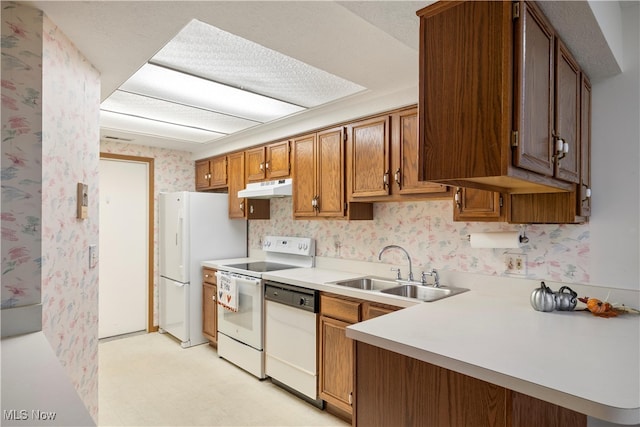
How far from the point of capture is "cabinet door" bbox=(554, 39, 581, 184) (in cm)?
147

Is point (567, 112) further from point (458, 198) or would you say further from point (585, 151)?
point (458, 198)

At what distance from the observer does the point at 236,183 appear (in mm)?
4066

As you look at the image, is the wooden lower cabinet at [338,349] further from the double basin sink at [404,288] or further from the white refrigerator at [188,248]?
the white refrigerator at [188,248]

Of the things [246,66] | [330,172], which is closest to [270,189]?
[330,172]

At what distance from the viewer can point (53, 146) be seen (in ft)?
5.25

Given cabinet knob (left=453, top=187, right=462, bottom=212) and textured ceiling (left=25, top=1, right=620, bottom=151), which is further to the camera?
cabinet knob (left=453, top=187, right=462, bottom=212)

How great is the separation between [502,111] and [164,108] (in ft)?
8.54

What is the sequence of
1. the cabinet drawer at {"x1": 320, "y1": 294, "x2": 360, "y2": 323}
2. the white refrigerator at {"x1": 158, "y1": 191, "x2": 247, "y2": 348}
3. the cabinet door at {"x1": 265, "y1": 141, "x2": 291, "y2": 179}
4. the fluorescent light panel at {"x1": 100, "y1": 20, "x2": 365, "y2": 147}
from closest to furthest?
the fluorescent light panel at {"x1": 100, "y1": 20, "x2": 365, "y2": 147}
the cabinet drawer at {"x1": 320, "y1": 294, "x2": 360, "y2": 323}
the cabinet door at {"x1": 265, "y1": 141, "x2": 291, "y2": 179}
the white refrigerator at {"x1": 158, "y1": 191, "x2": 247, "y2": 348}

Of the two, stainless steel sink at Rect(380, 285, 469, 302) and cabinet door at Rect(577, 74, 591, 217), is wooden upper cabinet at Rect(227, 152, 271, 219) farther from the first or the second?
cabinet door at Rect(577, 74, 591, 217)

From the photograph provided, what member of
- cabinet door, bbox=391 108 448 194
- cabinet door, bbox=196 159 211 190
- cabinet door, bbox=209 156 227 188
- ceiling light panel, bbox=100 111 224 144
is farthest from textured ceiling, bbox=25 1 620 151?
cabinet door, bbox=196 159 211 190

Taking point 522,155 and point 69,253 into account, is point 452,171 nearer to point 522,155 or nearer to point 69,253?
point 522,155

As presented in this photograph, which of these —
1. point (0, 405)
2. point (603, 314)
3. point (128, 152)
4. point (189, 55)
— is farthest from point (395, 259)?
point (128, 152)

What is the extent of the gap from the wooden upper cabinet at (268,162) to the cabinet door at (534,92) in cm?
236

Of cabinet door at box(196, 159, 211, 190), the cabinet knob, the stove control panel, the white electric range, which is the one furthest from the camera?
cabinet door at box(196, 159, 211, 190)
